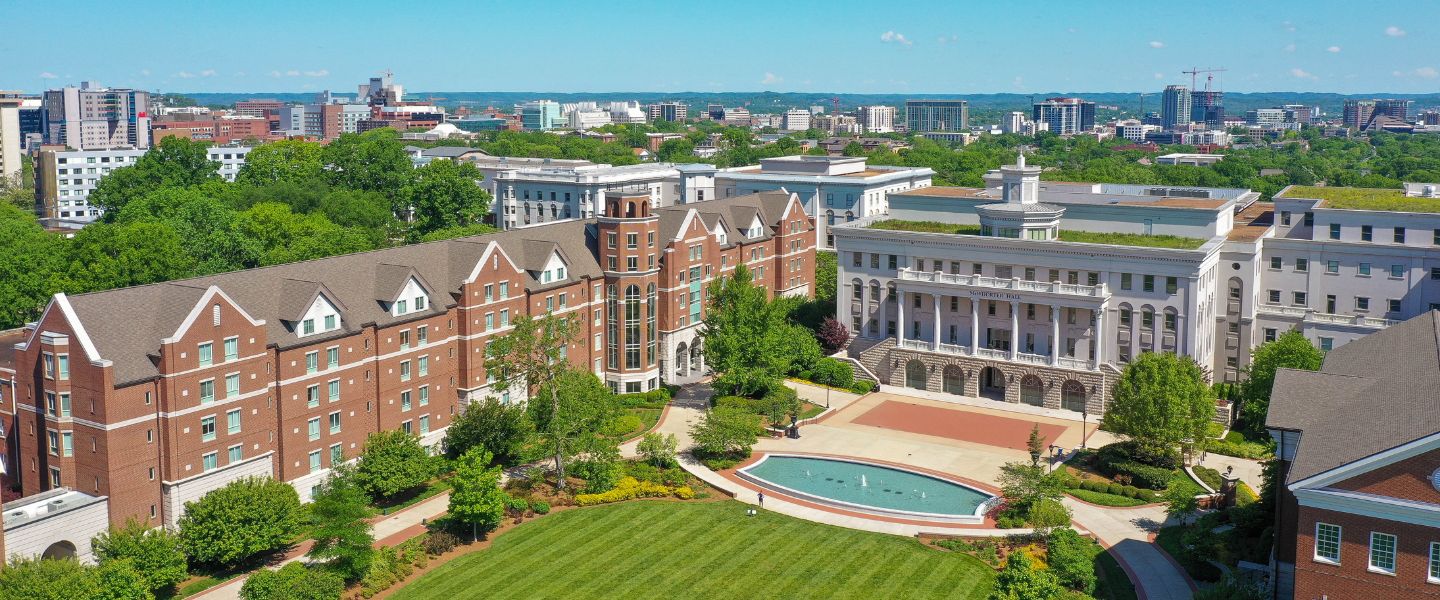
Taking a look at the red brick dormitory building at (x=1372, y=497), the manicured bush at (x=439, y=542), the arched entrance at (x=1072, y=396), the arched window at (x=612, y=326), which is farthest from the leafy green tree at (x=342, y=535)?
the arched entrance at (x=1072, y=396)

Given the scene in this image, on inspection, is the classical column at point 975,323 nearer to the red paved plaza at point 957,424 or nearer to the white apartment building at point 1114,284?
the white apartment building at point 1114,284

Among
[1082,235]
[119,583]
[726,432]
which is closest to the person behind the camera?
[119,583]

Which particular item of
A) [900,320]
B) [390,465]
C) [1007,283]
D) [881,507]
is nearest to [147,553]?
[390,465]

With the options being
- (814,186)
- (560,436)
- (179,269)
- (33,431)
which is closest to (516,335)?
(560,436)

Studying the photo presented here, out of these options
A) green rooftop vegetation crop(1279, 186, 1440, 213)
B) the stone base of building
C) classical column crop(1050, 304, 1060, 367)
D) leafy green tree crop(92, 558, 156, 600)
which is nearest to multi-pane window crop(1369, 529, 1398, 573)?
leafy green tree crop(92, 558, 156, 600)

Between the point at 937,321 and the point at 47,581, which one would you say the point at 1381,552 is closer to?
the point at 47,581

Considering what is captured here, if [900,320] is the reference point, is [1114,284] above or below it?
above
